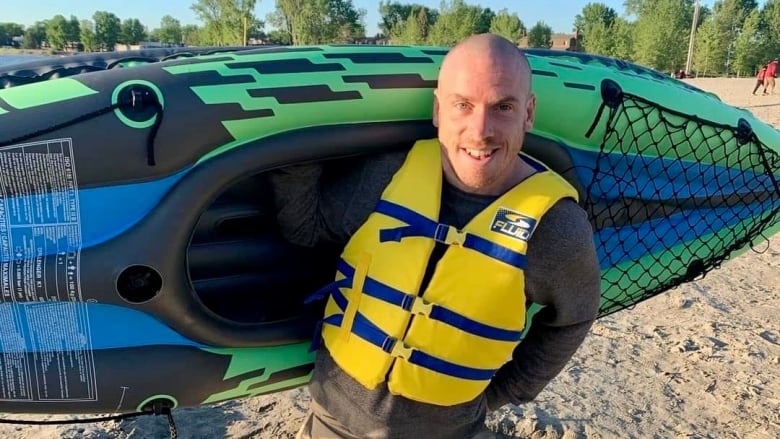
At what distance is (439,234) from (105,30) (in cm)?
6608

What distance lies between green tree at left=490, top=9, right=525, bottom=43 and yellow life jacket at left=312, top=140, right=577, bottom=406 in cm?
4690

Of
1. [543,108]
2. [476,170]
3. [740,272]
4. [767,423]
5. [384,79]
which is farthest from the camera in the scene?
[740,272]

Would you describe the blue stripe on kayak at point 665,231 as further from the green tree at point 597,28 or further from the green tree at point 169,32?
the green tree at point 169,32

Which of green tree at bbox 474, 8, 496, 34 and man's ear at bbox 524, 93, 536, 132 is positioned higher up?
green tree at bbox 474, 8, 496, 34

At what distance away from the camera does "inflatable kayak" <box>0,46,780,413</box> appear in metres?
1.40

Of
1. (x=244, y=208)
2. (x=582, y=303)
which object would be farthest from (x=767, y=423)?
(x=244, y=208)

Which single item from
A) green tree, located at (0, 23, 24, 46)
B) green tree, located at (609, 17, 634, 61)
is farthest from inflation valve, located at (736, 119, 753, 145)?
green tree, located at (0, 23, 24, 46)

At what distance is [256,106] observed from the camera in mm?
1507

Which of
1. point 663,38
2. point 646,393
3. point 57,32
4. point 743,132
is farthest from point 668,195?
point 57,32

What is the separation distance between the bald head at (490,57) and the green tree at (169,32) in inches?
2633

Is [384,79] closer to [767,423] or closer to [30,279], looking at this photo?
[30,279]

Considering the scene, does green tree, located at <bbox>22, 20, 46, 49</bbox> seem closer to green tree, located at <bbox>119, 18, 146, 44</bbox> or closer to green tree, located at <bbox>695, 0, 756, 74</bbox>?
green tree, located at <bbox>119, 18, 146, 44</bbox>

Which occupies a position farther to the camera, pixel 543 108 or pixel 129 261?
pixel 543 108

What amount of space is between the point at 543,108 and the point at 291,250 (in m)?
0.79
